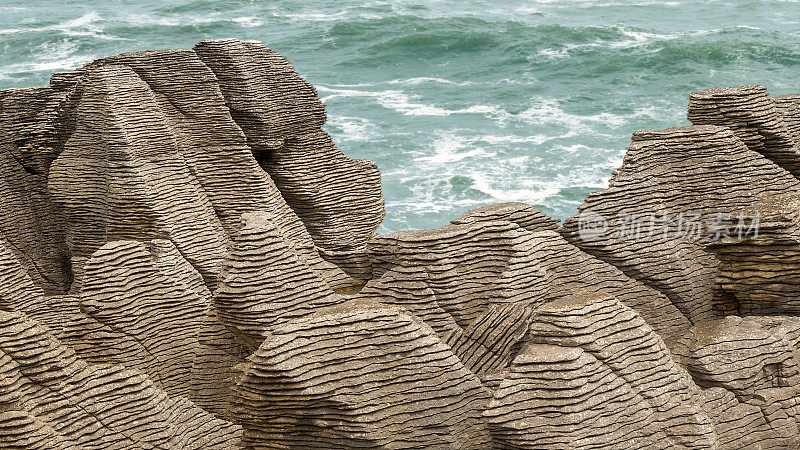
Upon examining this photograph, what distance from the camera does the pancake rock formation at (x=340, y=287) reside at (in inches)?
446

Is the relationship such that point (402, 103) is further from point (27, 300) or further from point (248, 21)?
point (27, 300)

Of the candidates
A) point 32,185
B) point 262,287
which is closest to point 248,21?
point 32,185

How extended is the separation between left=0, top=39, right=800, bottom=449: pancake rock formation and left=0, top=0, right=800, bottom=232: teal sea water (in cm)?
1797

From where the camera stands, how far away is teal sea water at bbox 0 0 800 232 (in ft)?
136

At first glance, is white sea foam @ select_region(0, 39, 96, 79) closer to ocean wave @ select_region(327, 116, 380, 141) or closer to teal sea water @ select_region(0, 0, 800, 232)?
teal sea water @ select_region(0, 0, 800, 232)

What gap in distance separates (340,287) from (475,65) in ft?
136

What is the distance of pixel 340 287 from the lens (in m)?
16.1

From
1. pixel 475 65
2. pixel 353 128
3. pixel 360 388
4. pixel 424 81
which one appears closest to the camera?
pixel 360 388

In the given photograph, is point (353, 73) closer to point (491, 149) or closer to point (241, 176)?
point (491, 149)

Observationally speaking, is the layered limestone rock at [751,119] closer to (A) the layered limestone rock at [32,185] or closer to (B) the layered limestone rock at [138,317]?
(B) the layered limestone rock at [138,317]

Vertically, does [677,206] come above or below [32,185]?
above

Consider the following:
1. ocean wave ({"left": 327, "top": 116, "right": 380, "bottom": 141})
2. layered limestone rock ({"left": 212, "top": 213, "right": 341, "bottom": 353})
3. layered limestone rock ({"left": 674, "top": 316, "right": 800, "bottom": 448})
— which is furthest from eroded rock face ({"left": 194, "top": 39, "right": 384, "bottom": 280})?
ocean wave ({"left": 327, "top": 116, "right": 380, "bottom": 141})

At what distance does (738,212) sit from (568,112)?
33584mm
